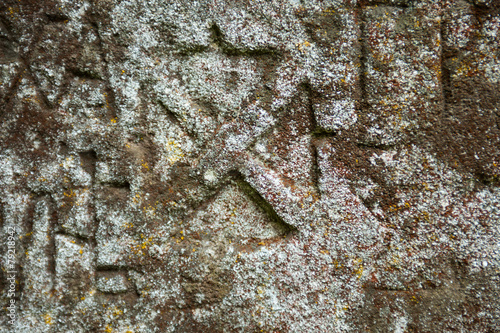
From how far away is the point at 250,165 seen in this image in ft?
4.52

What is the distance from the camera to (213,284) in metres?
1.35

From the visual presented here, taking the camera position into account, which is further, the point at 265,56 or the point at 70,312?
the point at 265,56

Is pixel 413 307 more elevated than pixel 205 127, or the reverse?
pixel 205 127

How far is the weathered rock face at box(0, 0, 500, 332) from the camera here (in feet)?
4.38

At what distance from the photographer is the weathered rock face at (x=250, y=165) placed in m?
1.33

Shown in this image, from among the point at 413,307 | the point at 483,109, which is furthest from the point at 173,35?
the point at 413,307

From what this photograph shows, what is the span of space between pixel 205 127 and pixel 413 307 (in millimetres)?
1219

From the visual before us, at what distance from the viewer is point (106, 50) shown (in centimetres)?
138

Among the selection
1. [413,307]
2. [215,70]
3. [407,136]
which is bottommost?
[413,307]

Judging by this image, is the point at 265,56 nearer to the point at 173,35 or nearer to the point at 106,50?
the point at 173,35

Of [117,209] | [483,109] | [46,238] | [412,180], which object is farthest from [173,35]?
[483,109]

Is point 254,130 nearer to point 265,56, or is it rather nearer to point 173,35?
point 265,56

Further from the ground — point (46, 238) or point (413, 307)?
point (46, 238)

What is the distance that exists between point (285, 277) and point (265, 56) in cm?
101
